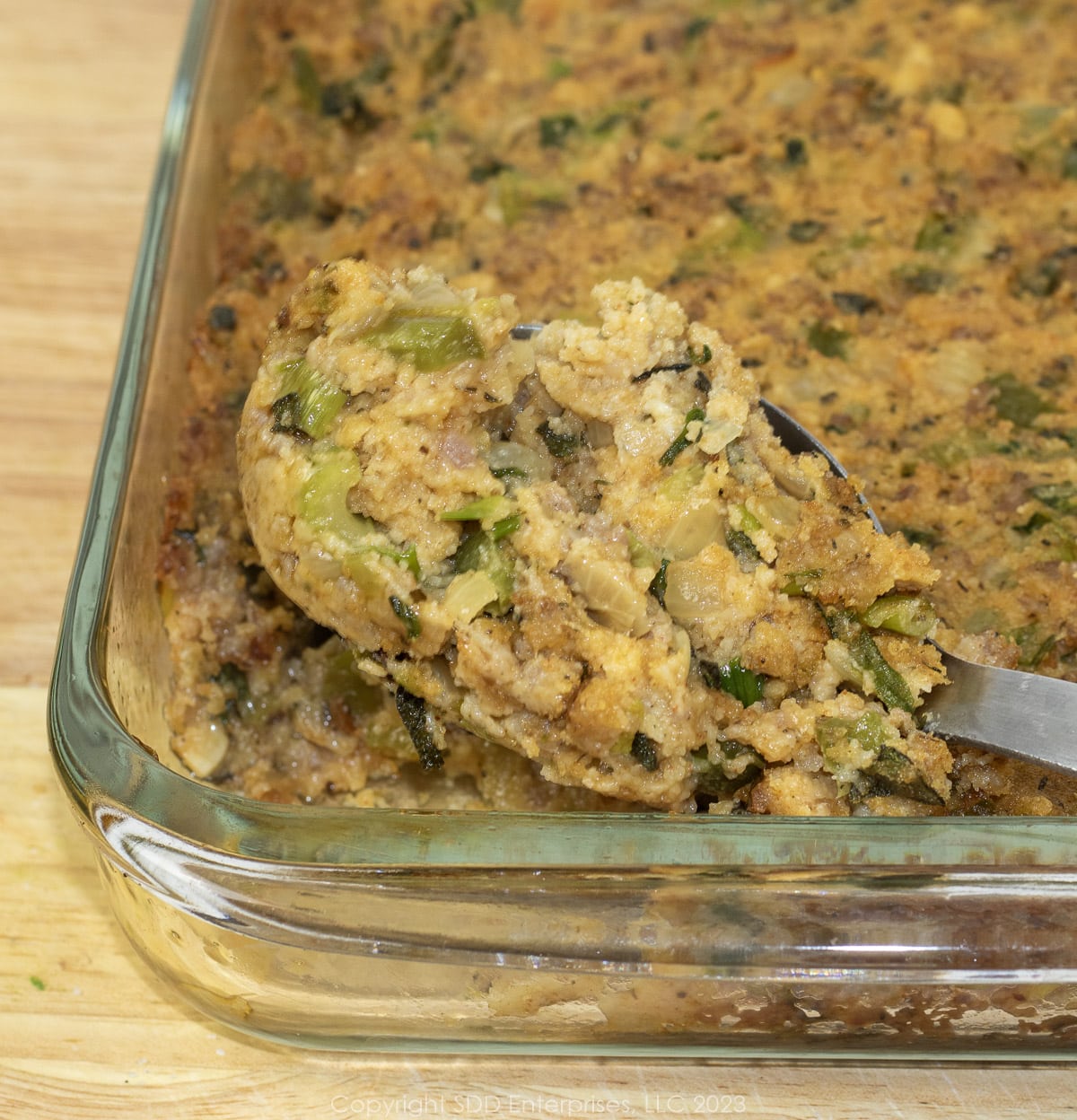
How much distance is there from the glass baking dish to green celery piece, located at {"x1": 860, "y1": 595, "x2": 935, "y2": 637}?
12.1 inches

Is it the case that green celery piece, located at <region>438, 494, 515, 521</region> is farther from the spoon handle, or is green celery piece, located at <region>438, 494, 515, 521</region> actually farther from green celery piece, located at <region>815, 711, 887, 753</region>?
the spoon handle

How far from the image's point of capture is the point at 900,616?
5.66ft

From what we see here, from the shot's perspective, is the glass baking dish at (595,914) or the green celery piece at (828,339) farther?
the green celery piece at (828,339)

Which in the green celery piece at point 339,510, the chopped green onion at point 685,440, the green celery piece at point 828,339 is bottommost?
the green celery piece at point 339,510

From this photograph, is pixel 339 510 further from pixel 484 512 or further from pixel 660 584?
pixel 660 584

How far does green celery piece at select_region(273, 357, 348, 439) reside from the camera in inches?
66.0

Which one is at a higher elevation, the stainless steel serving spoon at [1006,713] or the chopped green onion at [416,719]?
the stainless steel serving spoon at [1006,713]

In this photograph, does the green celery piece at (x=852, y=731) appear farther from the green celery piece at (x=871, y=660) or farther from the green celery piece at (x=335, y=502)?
the green celery piece at (x=335, y=502)

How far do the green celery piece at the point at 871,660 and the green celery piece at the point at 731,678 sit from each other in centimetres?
13

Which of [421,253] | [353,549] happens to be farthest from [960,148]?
[353,549]

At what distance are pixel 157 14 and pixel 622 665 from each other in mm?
2586

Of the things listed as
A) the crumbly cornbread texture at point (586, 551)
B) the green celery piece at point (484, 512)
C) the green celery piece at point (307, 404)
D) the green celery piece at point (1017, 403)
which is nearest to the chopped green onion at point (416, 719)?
the crumbly cornbread texture at point (586, 551)

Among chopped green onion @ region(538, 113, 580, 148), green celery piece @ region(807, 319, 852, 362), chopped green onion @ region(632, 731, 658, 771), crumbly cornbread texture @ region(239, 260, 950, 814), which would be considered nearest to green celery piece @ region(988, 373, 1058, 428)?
green celery piece @ region(807, 319, 852, 362)

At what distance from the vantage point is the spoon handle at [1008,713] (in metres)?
1.63
